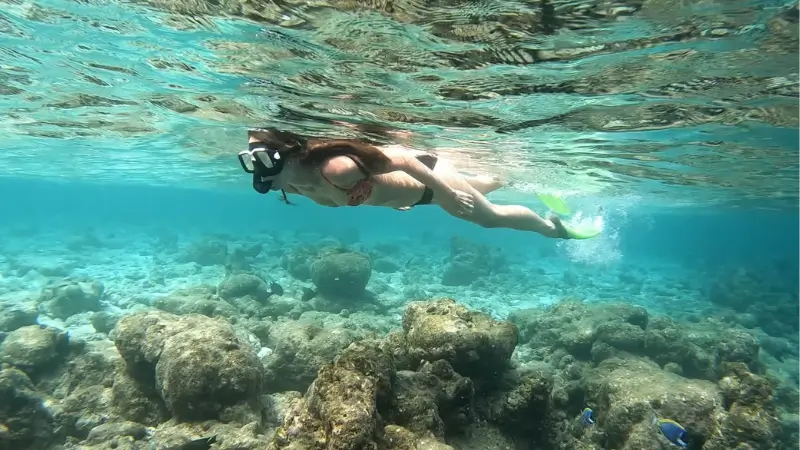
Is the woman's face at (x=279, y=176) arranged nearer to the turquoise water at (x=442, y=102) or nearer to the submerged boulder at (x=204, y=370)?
the turquoise water at (x=442, y=102)

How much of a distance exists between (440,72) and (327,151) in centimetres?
314

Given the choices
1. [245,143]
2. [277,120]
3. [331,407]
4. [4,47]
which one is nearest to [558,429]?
[331,407]

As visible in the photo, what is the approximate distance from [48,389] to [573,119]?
541 inches

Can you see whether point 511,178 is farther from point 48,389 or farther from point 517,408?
point 48,389

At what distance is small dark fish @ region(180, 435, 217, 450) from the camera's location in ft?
20.9

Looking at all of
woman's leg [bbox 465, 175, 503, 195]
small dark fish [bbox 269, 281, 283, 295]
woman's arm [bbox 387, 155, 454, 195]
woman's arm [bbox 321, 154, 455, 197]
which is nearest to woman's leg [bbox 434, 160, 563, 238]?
woman's arm [bbox 387, 155, 454, 195]

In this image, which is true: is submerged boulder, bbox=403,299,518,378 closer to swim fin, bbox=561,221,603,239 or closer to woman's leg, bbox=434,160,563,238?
woman's leg, bbox=434,160,563,238

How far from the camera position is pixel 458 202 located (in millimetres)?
6879

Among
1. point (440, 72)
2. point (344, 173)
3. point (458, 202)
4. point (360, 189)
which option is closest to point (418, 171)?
point (360, 189)

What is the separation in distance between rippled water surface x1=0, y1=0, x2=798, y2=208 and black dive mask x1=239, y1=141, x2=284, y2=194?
79.0 inches

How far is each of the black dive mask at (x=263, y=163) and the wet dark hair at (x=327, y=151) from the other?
176mm

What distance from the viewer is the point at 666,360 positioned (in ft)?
43.3

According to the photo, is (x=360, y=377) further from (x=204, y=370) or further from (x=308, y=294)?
(x=308, y=294)

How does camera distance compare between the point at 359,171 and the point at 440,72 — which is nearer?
the point at 359,171
